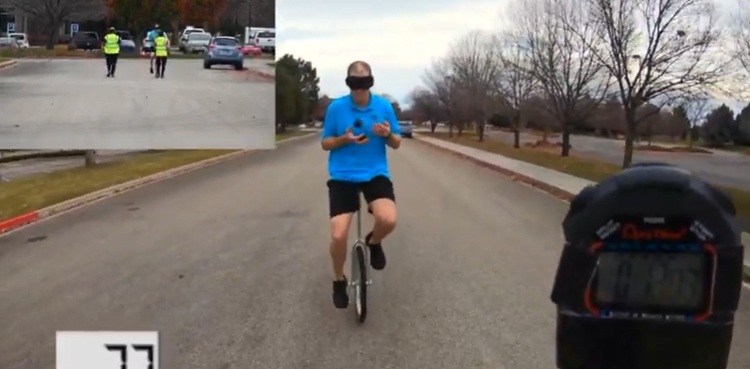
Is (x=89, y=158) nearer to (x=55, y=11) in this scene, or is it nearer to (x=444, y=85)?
(x=55, y=11)

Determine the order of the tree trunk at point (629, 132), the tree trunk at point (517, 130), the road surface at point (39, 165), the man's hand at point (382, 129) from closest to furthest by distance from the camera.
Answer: the man's hand at point (382, 129) < the tree trunk at point (629, 132) < the tree trunk at point (517, 130) < the road surface at point (39, 165)

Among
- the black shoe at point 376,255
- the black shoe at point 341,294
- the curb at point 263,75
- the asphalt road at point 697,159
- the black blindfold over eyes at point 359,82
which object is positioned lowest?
the black shoe at point 341,294

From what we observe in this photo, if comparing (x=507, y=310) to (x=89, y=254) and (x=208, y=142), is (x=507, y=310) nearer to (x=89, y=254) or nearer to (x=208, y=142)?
(x=208, y=142)

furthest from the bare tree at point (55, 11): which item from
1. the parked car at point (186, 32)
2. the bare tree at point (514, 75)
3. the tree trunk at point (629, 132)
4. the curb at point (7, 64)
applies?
the tree trunk at point (629, 132)

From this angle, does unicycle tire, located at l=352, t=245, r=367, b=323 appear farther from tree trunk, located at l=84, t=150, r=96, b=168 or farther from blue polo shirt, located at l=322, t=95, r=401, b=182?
tree trunk, located at l=84, t=150, r=96, b=168

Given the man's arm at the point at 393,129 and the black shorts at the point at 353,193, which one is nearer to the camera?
the man's arm at the point at 393,129

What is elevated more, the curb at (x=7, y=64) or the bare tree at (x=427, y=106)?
the curb at (x=7, y=64)

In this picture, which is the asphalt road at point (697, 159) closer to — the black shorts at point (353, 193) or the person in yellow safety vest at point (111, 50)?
the black shorts at point (353, 193)

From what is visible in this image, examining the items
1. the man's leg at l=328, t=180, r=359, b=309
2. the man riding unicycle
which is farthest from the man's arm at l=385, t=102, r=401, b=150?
the man riding unicycle

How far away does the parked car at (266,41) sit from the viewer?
7.34 ft

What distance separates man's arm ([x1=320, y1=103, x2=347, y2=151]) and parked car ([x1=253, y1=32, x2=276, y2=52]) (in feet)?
1.17

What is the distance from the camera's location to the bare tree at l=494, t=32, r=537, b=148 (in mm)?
2148

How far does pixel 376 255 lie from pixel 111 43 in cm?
98

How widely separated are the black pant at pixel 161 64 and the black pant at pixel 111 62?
0.12m
